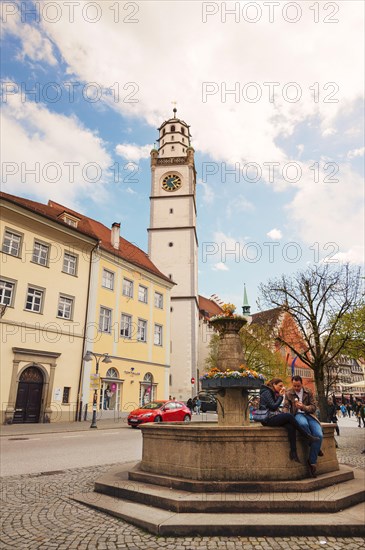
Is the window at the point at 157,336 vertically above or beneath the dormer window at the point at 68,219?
beneath

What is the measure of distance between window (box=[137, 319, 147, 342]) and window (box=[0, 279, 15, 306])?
12.0 metres

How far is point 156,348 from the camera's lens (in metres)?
33.8

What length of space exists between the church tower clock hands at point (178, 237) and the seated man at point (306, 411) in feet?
122


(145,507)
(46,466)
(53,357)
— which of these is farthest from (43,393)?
(145,507)

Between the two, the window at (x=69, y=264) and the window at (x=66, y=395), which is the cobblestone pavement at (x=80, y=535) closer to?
the window at (x=66, y=395)

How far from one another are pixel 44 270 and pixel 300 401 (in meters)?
21.0

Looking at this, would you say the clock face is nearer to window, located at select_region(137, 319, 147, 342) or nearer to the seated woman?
window, located at select_region(137, 319, 147, 342)

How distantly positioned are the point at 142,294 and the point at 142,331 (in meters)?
3.19

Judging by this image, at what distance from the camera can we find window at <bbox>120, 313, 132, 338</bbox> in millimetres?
30330

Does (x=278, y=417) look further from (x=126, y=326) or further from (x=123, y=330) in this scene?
(x=126, y=326)

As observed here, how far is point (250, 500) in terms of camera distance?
5.07 metres

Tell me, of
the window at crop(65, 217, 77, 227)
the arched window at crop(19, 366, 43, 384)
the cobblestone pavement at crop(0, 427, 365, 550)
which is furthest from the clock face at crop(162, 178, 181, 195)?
the cobblestone pavement at crop(0, 427, 365, 550)

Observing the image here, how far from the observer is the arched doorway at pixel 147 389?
3147 centimetres

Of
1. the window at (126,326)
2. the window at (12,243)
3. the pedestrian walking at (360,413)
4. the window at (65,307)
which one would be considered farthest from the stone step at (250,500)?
the window at (126,326)
